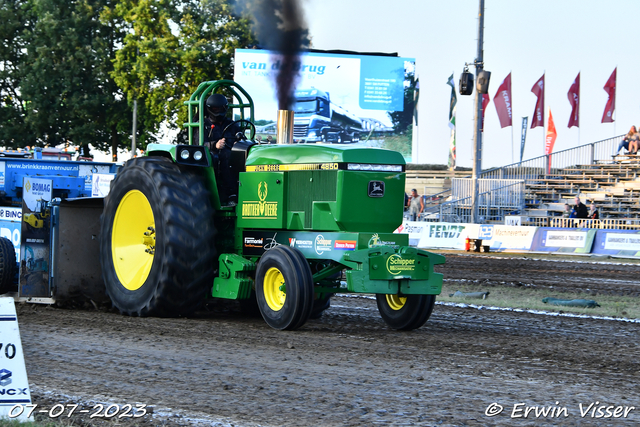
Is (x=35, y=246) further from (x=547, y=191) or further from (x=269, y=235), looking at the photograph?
(x=547, y=191)

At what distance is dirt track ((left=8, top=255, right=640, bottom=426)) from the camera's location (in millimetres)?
4953

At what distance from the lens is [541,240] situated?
24.0m

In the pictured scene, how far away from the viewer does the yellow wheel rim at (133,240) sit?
8977 mm

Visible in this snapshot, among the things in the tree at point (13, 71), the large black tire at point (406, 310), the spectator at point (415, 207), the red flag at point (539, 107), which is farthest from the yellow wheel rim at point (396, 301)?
the tree at point (13, 71)

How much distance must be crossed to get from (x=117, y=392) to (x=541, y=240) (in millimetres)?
Answer: 20203

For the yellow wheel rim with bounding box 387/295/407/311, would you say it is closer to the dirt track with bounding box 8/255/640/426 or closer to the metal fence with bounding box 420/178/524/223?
the dirt track with bounding box 8/255/640/426

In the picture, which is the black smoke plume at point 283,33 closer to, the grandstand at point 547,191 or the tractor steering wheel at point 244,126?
the tractor steering wheel at point 244,126

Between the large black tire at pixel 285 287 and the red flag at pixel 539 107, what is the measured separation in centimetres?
3278

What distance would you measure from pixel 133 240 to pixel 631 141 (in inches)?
1119

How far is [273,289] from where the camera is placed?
818cm

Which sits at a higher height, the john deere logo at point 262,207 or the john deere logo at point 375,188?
the john deere logo at point 375,188

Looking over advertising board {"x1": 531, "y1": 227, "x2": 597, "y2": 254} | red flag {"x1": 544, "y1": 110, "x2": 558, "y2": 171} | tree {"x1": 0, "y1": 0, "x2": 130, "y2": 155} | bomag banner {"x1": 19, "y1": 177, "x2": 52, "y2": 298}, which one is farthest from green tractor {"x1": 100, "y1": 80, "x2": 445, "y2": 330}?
tree {"x1": 0, "y1": 0, "x2": 130, "y2": 155}

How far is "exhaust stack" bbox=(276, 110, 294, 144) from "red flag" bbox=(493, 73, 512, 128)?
29.8 metres

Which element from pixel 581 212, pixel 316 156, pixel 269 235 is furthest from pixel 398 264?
pixel 581 212
